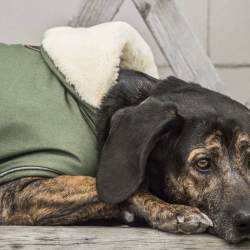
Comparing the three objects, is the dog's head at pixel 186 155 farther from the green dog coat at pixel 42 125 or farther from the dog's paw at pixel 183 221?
the green dog coat at pixel 42 125

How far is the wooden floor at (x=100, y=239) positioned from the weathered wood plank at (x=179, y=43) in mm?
2117

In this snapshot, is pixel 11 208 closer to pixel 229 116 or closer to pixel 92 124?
pixel 92 124

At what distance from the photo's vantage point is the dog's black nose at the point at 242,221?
5.44 ft

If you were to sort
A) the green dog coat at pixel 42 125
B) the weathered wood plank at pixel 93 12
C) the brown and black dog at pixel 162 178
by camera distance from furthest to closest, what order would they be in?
the weathered wood plank at pixel 93 12, the green dog coat at pixel 42 125, the brown and black dog at pixel 162 178

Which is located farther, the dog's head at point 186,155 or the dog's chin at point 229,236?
the dog's head at point 186,155

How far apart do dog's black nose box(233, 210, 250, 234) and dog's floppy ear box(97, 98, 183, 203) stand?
508 mm

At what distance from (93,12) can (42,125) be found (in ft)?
4.80

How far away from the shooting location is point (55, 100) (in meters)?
2.45

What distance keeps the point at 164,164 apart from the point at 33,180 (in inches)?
31.1

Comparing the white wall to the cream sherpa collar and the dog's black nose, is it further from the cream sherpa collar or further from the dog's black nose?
the dog's black nose

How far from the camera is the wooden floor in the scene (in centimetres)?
149

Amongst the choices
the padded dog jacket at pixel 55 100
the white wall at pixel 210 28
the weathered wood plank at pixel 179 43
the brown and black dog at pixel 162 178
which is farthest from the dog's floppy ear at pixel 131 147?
the white wall at pixel 210 28

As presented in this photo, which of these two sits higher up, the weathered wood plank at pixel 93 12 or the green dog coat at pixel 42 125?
the weathered wood plank at pixel 93 12

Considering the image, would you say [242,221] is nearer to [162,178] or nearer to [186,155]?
[186,155]
